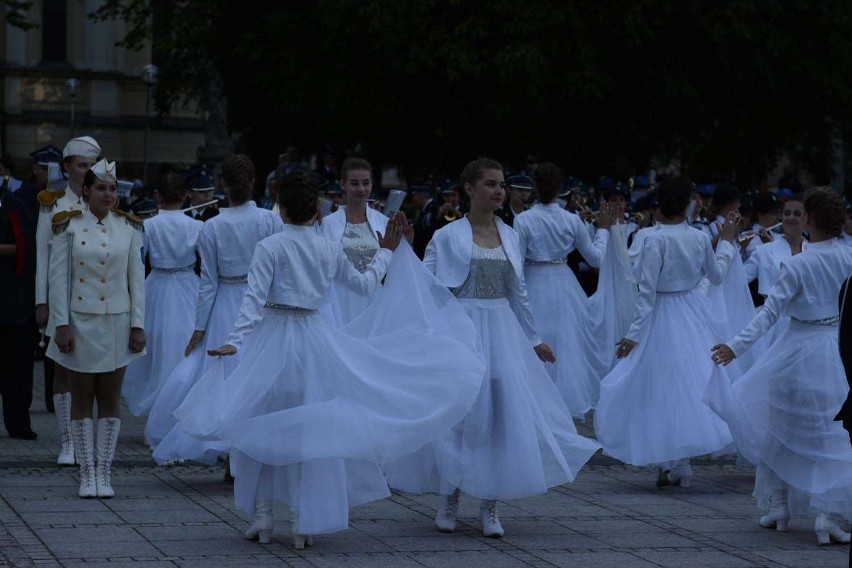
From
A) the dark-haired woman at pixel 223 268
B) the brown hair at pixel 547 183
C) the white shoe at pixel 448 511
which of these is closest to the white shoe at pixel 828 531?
the white shoe at pixel 448 511

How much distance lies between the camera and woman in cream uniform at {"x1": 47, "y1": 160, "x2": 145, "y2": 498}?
10.5 m

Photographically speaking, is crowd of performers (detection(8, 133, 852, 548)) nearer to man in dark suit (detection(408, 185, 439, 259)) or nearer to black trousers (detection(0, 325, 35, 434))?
black trousers (detection(0, 325, 35, 434))

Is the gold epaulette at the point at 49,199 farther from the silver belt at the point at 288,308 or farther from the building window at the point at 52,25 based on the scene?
the building window at the point at 52,25

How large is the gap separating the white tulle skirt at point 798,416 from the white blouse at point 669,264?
173 cm

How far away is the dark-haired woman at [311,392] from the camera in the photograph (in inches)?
344

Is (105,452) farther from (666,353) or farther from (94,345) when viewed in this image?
(666,353)

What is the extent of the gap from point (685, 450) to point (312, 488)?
3309 millimetres

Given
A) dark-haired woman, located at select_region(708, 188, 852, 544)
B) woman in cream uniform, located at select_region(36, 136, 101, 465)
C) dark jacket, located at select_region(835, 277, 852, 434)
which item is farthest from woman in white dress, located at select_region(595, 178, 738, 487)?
dark jacket, located at select_region(835, 277, 852, 434)

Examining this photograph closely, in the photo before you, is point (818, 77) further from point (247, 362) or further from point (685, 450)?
point (247, 362)

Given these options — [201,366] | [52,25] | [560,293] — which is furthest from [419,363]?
[52,25]

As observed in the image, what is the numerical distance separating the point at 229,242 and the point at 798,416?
4.02 metres

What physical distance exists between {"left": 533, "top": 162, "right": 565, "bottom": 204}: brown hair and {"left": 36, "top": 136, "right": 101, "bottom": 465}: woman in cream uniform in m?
4.25

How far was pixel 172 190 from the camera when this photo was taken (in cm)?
1342

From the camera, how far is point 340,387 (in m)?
8.94
